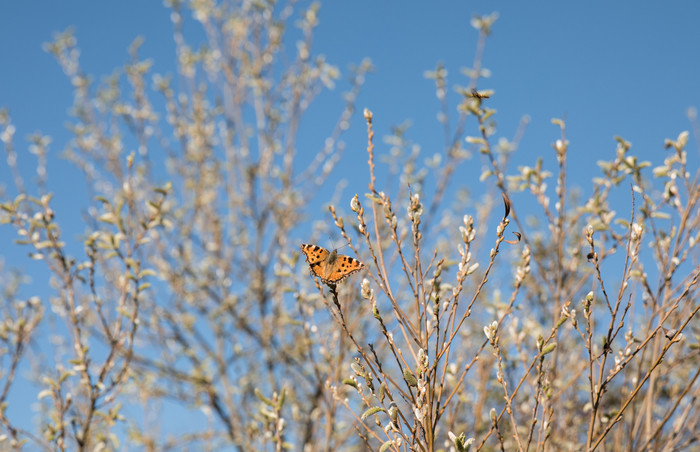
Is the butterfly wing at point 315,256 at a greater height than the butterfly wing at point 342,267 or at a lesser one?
greater

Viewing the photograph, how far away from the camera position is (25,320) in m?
3.32

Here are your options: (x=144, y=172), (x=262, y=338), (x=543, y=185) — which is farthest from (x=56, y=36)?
(x=543, y=185)

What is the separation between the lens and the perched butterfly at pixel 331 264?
2052mm

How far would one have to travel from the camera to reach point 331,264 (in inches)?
86.1

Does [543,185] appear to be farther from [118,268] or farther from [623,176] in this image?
[118,268]

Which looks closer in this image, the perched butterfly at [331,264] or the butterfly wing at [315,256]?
the perched butterfly at [331,264]

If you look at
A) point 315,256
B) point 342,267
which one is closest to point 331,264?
point 342,267

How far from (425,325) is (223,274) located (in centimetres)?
456

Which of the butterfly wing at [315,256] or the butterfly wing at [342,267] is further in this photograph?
the butterfly wing at [315,256]

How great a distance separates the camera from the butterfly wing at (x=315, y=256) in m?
2.20

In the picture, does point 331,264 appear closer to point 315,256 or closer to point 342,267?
point 342,267

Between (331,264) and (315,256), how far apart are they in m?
0.17

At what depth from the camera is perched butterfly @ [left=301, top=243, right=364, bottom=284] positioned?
205 centimetres

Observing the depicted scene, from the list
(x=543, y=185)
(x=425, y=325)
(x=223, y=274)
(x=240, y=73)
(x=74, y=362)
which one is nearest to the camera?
(x=425, y=325)
